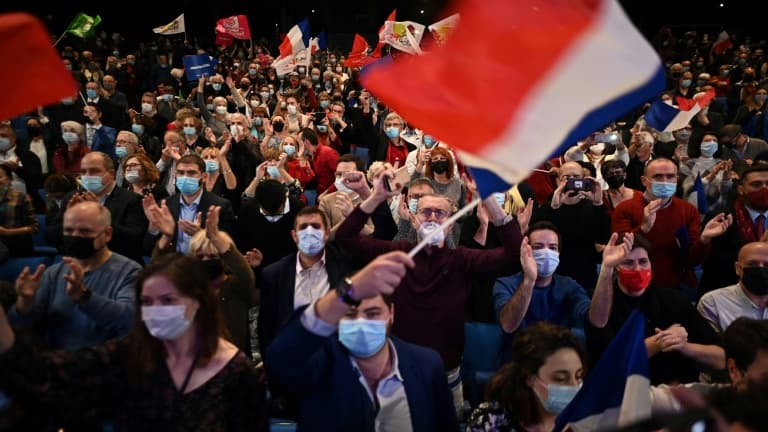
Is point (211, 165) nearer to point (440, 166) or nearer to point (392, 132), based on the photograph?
point (440, 166)

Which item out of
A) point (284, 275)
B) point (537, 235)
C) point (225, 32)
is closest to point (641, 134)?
point (537, 235)

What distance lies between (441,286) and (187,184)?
2082 mm

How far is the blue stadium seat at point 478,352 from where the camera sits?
143 inches

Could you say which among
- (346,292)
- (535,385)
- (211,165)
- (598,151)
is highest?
(346,292)

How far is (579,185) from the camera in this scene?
4.64 meters

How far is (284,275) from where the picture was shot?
3623 mm

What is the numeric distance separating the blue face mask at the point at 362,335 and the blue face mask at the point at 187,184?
264cm

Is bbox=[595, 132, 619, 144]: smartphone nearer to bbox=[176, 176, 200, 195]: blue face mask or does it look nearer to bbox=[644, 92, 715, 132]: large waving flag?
bbox=[644, 92, 715, 132]: large waving flag

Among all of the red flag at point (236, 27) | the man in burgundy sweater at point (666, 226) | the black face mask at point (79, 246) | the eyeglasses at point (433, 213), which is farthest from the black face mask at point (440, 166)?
the red flag at point (236, 27)

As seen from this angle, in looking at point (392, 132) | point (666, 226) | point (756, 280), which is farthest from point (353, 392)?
point (392, 132)

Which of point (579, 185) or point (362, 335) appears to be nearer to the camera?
point (362, 335)

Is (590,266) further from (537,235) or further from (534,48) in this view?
(534,48)

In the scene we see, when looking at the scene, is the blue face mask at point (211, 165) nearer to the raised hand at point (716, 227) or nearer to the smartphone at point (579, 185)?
the smartphone at point (579, 185)

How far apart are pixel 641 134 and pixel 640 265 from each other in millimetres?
4354
